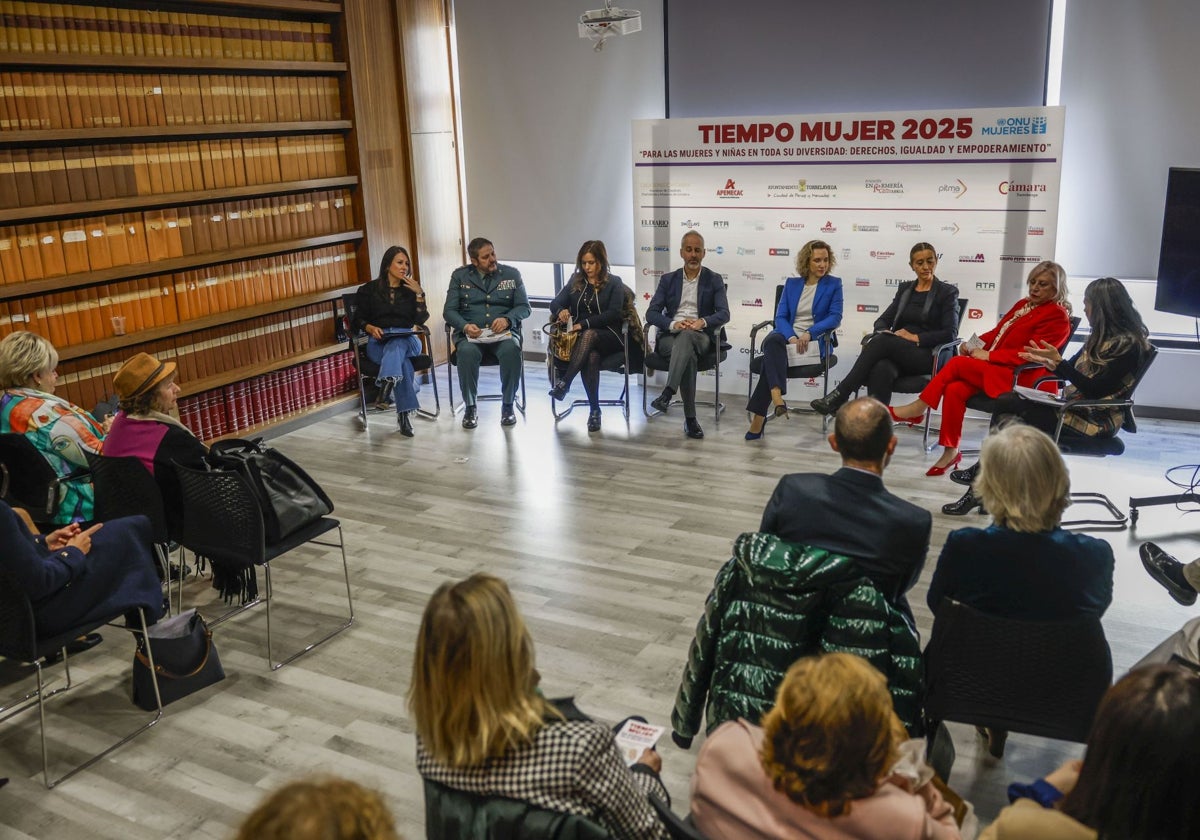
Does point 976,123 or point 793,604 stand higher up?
point 976,123

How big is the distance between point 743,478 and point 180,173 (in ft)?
12.9

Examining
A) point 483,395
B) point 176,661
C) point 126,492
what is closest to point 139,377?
point 126,492

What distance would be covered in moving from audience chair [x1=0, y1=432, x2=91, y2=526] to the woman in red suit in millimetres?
4435

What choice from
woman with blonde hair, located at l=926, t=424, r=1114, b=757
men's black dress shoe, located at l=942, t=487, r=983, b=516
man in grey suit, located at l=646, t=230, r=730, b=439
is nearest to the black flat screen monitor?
men's black dress shoe, located at l=942, t=487, r=983, b=516

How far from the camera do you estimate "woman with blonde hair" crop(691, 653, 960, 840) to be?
182cm

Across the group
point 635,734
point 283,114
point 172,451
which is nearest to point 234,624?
point 172,451

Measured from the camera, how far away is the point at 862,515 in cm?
276

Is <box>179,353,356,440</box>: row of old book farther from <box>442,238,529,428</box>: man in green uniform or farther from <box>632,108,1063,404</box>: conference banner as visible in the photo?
<box>632,108,1063,404</box>: conference banner

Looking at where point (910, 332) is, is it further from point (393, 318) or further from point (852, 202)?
point (393, 318)

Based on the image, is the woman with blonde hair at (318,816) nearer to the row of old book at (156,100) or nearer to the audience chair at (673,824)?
the audience chair at (673,824)

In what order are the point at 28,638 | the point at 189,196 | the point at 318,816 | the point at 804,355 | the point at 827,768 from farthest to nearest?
1. the point at 804,355
2. the point at 189,196
3. the point at 28,638
4. the point at 827,768
5. the point at 318,816

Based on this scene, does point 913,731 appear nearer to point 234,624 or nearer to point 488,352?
point 234,624

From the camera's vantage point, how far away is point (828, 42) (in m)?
7.12

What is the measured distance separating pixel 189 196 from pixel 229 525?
313cm
